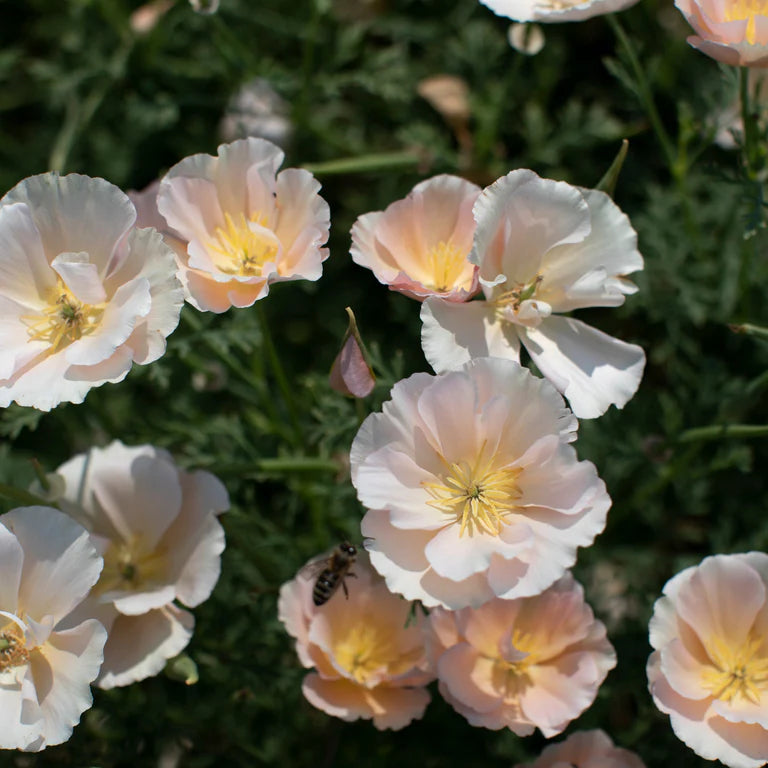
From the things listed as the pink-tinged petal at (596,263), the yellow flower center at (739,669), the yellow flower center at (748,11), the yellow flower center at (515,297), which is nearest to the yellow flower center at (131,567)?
the yellow flower center at (515,297)

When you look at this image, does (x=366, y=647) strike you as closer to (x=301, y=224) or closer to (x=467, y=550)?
(x=467, y=550)

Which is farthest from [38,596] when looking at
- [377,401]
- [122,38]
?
[122,38]

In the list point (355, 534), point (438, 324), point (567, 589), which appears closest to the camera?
point (438, 324)

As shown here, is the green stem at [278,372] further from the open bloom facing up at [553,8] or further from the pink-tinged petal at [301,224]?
the open bloom facing up at [553,8]

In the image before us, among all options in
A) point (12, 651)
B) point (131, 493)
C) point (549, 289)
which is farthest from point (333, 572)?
point (549, 289)

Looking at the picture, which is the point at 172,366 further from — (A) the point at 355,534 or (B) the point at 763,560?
(B) the point at 763,560

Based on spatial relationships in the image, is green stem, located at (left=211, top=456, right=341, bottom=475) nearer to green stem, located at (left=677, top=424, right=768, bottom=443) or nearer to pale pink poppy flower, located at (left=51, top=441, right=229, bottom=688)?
pale pink poppy flower, located at (left=51, top=441, right=229, bottom=688)

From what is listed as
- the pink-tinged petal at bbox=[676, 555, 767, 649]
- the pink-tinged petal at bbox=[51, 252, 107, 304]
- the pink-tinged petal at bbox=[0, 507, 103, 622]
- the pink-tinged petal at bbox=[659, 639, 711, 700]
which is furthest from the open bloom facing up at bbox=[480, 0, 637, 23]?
the pink-tinged petal at bbox=[0, 507, 103, 622]
